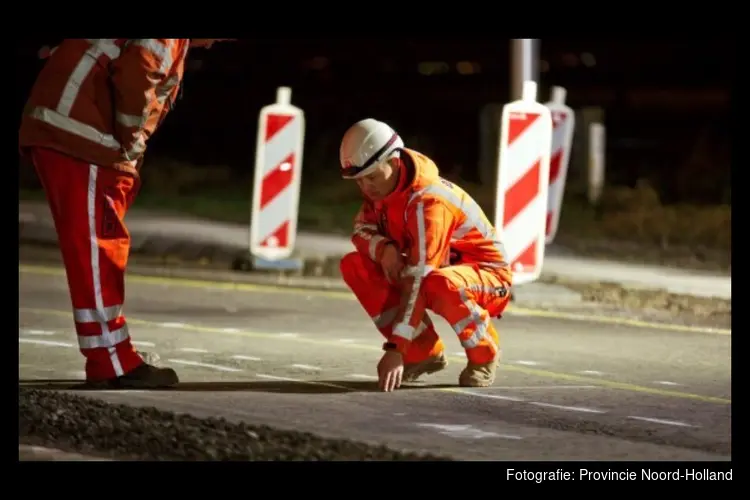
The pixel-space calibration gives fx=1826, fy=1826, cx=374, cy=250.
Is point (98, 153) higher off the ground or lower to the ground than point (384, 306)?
higher

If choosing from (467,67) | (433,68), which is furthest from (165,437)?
(433,68)

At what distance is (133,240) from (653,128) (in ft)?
56.5

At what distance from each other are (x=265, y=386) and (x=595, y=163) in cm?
1343

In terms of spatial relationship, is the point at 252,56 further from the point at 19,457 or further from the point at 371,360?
the point at 19,457

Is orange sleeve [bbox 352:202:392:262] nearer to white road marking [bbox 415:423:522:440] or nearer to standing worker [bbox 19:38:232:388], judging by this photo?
standing worker [bbox 19:38:232:388]

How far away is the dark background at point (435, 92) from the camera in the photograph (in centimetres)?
3105

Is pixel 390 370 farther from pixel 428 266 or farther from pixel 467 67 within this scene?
pixel 467 67

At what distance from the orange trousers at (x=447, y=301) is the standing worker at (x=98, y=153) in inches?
46.5

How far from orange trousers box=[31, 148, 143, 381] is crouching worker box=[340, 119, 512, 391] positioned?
1.19m

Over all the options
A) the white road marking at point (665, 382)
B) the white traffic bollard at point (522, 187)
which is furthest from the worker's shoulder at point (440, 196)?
the white traffic bollard at point (522, 187)

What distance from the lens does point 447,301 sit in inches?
365

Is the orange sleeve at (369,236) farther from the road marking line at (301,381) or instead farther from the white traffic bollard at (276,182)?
the white traffic bollard at (276,182)

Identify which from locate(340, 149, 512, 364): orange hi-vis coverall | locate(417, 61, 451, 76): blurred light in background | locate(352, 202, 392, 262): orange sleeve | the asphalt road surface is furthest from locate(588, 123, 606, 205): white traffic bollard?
locate(417, 61, 451, 76): blurred light in background

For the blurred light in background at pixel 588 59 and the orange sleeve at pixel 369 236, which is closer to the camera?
the orange sleeve at pixel 369 236
